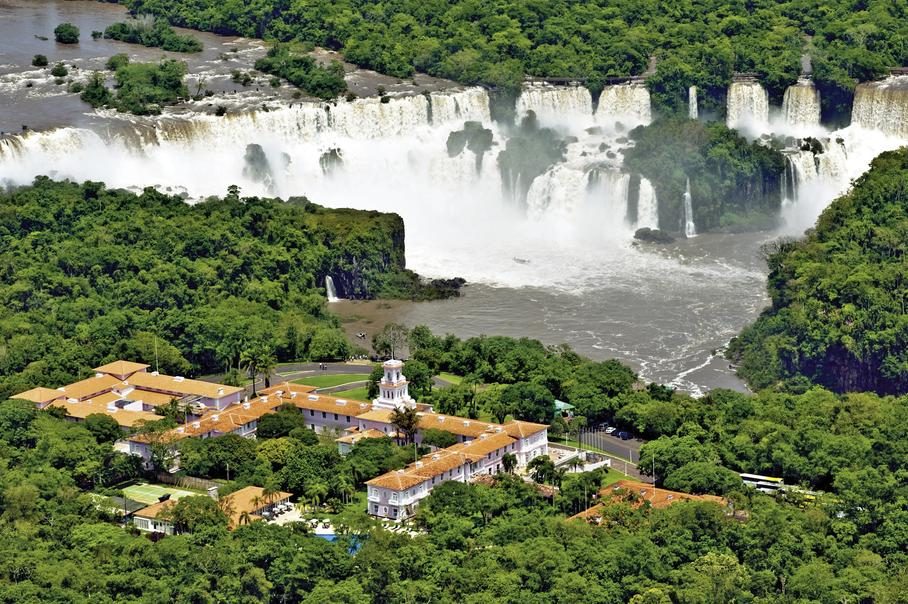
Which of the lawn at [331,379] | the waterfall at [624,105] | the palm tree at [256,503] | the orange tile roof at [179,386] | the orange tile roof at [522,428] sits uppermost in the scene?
the waterfall at [624,105]

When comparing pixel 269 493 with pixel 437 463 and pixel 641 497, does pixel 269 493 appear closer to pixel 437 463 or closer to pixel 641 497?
pixel 437 463

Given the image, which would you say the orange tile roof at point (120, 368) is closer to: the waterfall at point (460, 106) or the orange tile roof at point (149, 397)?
the orange tile roof at point (149, 397)

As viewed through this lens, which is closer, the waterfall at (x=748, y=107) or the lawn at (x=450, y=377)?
the lawn at (x=450, y=377)

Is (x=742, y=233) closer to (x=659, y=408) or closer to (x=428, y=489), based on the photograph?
(x=659, y=408)

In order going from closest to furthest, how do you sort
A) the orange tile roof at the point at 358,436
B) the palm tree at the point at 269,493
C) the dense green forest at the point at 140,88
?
the palm tree at the point at 269,493, the orange tile roof at the point at 358,436, the dense green forest at the point at 140,88

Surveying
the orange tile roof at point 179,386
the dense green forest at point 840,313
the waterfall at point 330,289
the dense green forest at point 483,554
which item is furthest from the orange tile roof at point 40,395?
the dense green forest at point 840,313

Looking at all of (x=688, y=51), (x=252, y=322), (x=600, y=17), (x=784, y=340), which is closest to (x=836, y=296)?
(x=784, y=340)

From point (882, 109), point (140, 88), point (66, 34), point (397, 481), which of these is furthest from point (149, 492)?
point (66, 34)

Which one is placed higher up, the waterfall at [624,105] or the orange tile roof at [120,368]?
the waterfall at [624,105]
